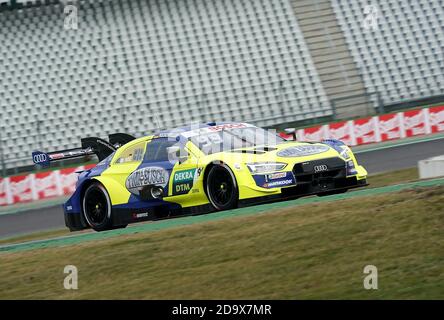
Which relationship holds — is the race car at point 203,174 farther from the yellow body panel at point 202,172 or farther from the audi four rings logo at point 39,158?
the audi four rings logo at point 39,158

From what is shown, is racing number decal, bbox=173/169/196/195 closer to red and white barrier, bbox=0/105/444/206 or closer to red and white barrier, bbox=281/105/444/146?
red and white barrier, bbox=0/105/444/206

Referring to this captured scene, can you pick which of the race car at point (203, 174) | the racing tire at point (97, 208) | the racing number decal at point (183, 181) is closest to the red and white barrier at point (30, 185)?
the race car at point (203, 174)

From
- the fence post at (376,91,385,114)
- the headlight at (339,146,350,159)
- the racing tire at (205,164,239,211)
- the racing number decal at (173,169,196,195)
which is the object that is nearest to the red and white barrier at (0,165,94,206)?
the fence post at (376,91,385,114)

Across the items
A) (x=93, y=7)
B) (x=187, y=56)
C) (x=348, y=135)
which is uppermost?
(x=93, y=7)

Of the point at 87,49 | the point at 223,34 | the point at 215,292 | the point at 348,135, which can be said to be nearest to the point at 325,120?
the point at 348,135

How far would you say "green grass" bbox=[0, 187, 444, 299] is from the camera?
8.07 meters

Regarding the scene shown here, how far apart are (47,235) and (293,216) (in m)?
5.84

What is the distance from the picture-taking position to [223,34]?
2961cm

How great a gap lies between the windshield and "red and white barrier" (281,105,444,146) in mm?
13039

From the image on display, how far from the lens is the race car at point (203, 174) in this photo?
1184 centimetres

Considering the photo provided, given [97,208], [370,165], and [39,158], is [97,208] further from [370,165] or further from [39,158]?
[370,165]

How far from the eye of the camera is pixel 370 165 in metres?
20.1

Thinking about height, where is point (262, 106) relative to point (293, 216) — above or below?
above
